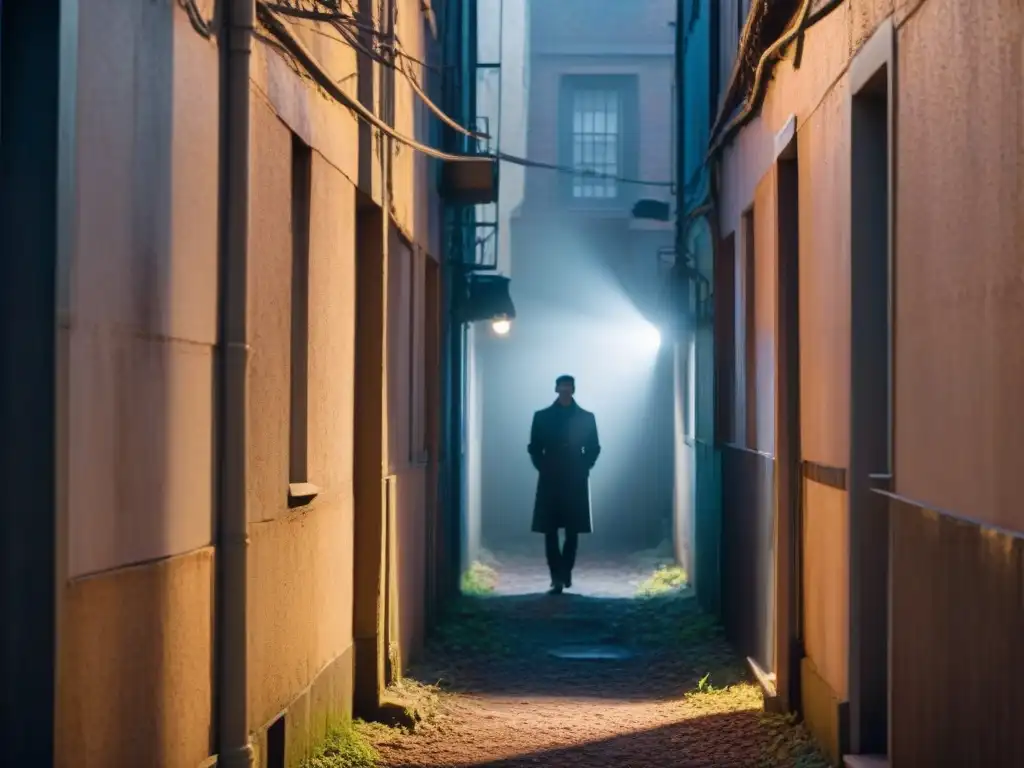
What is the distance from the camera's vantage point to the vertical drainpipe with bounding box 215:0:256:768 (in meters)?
5.45

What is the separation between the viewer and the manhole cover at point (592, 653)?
11625 mm

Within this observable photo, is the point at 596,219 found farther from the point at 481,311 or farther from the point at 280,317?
the point at 280,317

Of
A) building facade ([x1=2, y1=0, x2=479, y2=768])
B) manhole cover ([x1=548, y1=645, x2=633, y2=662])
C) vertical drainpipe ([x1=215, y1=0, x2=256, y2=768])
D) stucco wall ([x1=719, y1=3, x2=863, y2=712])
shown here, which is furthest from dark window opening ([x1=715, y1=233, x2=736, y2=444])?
vertical drainpipe ([x1=215, y1=0, x2=256, y2=768])

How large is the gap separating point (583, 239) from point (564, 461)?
802cm

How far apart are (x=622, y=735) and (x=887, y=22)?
168 inches

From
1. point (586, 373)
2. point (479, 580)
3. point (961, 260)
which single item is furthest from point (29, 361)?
point (586, 373)

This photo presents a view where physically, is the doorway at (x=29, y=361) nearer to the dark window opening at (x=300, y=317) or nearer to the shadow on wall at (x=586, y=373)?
the dark window opening at (x=300, y=317)

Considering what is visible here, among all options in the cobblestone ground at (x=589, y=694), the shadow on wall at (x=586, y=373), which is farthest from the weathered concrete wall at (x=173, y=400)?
the shadow on wall at (x=586, y=373)

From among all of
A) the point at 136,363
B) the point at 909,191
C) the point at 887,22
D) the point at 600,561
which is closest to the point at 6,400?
the point at 136,363

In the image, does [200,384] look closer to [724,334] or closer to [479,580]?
[724,334]

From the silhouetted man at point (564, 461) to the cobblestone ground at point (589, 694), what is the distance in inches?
37.4

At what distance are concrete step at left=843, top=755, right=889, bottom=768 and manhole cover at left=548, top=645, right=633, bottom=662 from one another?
5.08 metres

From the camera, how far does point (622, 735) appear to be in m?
8.43

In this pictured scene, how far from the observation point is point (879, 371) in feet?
21.4
